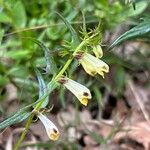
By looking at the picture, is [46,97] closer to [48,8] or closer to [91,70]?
[91,70]

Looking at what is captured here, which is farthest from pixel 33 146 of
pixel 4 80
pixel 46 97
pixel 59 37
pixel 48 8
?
pixel 46 97

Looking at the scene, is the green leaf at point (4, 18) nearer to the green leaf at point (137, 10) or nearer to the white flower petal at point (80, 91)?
the green leaf at point (137, 10)

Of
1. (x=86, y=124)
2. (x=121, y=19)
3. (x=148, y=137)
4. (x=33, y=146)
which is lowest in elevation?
(x=148, y=137)

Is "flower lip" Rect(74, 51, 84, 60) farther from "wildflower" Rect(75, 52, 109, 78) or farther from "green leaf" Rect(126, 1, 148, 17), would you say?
"green leaf" Rect(126, 1, 148, 17)

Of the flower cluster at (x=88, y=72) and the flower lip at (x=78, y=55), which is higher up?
the flower lip at (x=78, y=55)

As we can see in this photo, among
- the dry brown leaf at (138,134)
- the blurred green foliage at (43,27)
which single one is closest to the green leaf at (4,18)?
the blurred green foliage at (43,27)

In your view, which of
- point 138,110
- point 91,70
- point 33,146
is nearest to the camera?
point 91,70

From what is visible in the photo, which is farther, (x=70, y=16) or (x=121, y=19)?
(x=121, y=19)

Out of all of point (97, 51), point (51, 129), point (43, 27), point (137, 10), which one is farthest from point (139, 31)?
point (137, 10)
